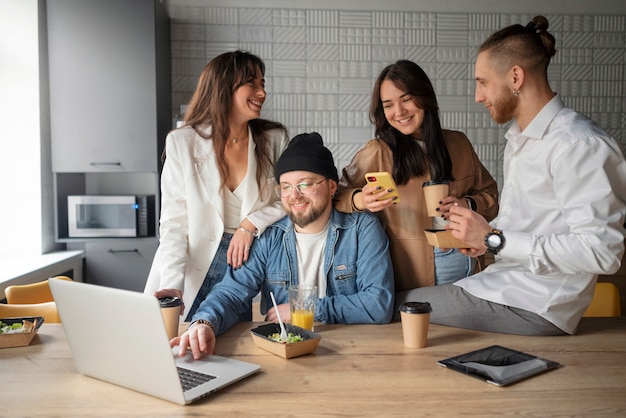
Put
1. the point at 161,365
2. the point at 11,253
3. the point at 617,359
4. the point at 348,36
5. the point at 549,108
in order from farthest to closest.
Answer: the point at 348,36, the point at 11,253, the point at 549,108, the point at 617,359, the point at 161,365

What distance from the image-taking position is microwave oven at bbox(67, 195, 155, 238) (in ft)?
13.3

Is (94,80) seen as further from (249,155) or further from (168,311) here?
(168,311)

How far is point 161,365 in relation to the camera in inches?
48.2

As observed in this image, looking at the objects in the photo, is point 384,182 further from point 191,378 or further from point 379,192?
point 191,378

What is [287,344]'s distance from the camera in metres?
1.48

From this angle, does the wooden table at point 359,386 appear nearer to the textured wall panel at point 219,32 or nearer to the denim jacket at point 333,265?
the denim jacket at point 333,265

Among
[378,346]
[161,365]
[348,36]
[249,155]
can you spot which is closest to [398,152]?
[249,155]

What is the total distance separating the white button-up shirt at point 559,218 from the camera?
163 centimetres

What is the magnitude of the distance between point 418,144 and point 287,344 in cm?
120

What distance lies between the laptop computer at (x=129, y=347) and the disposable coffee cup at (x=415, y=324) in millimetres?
428

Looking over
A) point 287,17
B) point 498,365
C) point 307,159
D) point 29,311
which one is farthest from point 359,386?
point 287,17

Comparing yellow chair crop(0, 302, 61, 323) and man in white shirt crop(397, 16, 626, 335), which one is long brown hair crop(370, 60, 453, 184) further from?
yellow chair crop(0, 302, 61, 323)

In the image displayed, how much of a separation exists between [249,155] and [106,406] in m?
1.37

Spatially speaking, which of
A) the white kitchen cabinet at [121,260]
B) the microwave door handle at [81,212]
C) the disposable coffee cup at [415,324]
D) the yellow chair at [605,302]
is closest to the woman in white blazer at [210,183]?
the disposable coffee cup at [415,324]
